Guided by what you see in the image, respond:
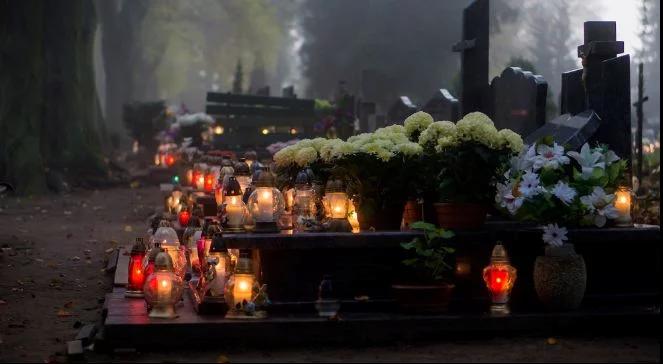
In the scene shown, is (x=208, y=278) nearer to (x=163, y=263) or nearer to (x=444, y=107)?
(x=163, y=263)

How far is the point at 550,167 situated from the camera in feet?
37.4

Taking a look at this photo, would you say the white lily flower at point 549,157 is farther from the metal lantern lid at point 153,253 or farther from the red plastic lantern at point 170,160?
the red plastic lantern at point 170,160

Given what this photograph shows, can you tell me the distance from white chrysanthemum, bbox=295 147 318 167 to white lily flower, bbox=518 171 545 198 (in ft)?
7.87

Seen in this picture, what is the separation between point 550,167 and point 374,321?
2.29 meters

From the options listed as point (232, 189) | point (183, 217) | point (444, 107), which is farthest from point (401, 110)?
point (232, 189)

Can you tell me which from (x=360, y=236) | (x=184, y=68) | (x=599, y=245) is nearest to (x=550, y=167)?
(x=599, y=245)

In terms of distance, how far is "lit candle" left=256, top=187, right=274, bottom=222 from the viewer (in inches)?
435

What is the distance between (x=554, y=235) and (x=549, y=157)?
0.97 meters

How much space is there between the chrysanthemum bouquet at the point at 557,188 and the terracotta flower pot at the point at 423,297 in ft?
3.40

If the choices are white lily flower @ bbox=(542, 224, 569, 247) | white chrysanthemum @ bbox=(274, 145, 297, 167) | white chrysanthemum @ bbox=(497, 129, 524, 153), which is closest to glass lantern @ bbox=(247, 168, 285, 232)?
white chrysanthemum @ bbox=(274, 145, 297, 167)

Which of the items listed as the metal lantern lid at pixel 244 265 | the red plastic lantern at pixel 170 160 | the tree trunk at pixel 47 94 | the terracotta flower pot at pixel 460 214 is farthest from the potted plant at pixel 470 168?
the red plastic lantern at pixel 170 160

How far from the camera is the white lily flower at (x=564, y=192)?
11.1 metres

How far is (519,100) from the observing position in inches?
588

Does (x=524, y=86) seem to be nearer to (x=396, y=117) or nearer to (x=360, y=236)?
(x=360, y=236)
